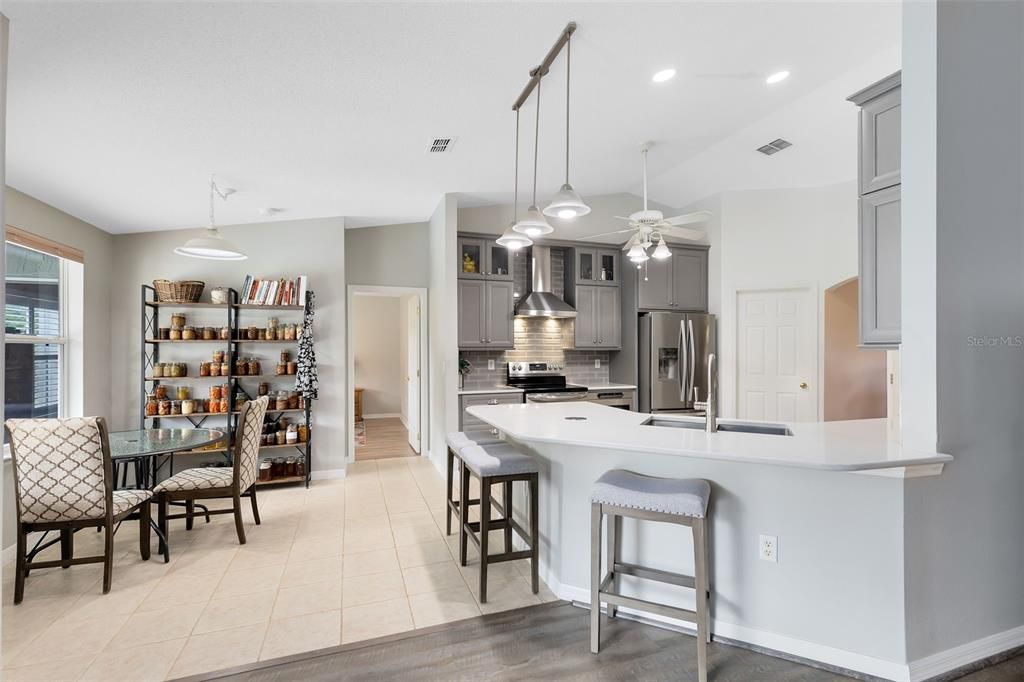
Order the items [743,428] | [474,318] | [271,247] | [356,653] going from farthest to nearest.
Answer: [474,318], [271,247], [743,428], [356,653]

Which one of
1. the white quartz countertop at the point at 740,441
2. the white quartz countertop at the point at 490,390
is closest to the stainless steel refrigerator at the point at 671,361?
the white quartz countertop at the point at 490,390

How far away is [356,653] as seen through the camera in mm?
2219

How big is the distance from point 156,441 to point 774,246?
5.91 meters

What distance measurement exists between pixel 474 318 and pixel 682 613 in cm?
363

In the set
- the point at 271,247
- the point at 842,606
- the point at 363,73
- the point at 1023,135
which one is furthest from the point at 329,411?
the point at 1023,135

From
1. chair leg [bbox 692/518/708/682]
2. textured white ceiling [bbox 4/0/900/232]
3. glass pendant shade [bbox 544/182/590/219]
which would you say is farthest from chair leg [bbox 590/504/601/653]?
textured white ceiling [bbox 4/0/900/232]

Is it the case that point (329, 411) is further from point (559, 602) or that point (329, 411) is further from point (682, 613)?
point (682, 613)

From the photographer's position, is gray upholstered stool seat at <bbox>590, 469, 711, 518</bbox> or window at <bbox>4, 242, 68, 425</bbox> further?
window at <bbox>4, 242, 68, 425</bbox>

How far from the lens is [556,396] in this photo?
5.20 metres

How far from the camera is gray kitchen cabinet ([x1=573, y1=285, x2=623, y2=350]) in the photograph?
19.0 ft

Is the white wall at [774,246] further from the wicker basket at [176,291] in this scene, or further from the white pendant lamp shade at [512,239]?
the wicker basket at [176,291]

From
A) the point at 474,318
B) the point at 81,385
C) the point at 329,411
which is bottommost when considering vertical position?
the point at 329,411

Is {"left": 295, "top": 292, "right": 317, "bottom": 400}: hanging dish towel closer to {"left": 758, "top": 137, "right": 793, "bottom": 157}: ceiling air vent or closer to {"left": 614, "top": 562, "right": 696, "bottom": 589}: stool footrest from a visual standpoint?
{"left": 614, "top": 562, "right": 696, "bottom": 589}: stool footrest

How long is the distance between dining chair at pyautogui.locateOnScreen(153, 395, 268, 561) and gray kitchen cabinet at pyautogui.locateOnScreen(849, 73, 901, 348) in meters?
3.81
